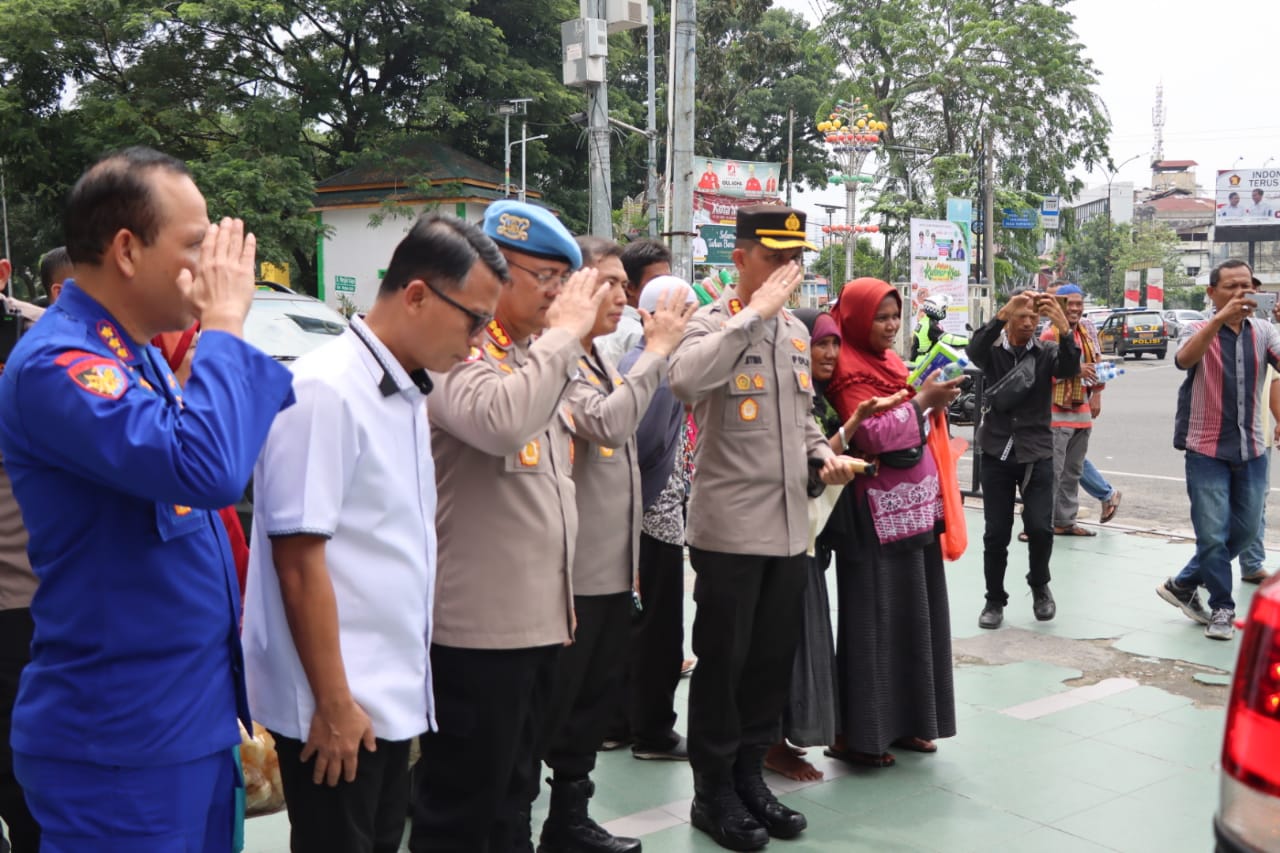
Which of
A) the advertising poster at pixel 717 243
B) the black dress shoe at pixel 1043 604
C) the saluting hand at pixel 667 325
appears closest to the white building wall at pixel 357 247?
the advertising poster at pixel 717 243

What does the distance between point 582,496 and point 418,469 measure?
4.05 ft

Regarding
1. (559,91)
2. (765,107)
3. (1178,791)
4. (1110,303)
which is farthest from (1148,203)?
(1178,791)

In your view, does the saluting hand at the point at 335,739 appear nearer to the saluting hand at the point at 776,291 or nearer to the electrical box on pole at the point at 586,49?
the saluting hand at the point at 776,291

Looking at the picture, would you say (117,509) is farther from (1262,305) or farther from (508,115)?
(1262,305)

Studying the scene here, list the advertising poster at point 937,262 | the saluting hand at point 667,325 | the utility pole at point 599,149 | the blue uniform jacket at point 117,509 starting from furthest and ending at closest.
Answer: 1. the advertising poster at point 937,262
2. the utility pole at point 599,149
3. the saluting hand at point 667,325
4. the blue uniform jacket at point 117,509

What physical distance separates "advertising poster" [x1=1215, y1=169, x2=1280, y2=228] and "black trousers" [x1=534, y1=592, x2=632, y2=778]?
6243 cm

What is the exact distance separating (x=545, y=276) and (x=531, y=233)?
0.11 m

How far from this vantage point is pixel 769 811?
357 cm

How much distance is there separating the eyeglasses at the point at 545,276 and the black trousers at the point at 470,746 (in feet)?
2.86

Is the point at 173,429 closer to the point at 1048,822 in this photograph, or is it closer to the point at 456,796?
the point at 456,796

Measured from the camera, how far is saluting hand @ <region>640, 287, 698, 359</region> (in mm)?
2979

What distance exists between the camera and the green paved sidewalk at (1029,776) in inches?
140

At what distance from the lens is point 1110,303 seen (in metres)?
68.1

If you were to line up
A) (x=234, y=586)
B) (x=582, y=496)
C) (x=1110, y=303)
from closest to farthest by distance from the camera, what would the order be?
(x=234, y=586)
(x=582, y=496)
(x=1110, y=303)
